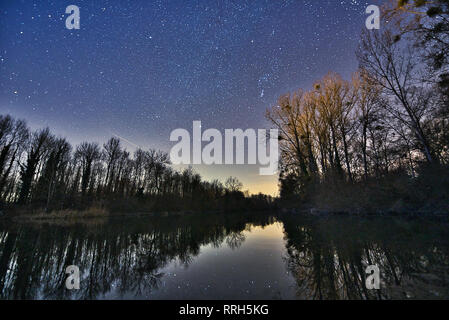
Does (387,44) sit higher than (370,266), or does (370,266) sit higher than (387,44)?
(387,44)

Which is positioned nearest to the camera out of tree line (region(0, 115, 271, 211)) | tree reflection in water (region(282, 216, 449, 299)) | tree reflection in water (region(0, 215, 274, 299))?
tree reflection in water (region(282, 216, 449, 299))

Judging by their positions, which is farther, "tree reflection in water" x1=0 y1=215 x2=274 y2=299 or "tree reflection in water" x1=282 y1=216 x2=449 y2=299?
"tree reflection in water" x1=0 y1=215 x2=274 y2=299

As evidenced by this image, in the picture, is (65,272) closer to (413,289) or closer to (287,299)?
(287,299)

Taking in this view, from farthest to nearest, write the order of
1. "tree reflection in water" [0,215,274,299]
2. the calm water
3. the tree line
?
the tree line
"tree reflection in water" [0,215,274,299]
the calm water

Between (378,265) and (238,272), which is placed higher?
(378,265)

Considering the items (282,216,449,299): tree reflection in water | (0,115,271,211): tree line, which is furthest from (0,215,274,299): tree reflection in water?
(0,115,271,211): tree line

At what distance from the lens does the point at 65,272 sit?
3623mm

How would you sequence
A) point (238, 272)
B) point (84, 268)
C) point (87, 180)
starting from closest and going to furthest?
point (238, 272), point (84, 268), point (87, 180)

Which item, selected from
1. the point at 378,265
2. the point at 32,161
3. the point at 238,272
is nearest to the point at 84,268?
the point at 238,272

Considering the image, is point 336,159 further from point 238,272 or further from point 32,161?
point 32,161

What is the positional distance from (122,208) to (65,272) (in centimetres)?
2321

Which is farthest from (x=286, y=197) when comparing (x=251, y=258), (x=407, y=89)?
(x=251, y=258)

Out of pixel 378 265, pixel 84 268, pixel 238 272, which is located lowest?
pixel 84 268

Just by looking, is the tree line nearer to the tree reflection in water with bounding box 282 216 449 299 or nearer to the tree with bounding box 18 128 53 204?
the tree with bounding box 18 128 53 204
